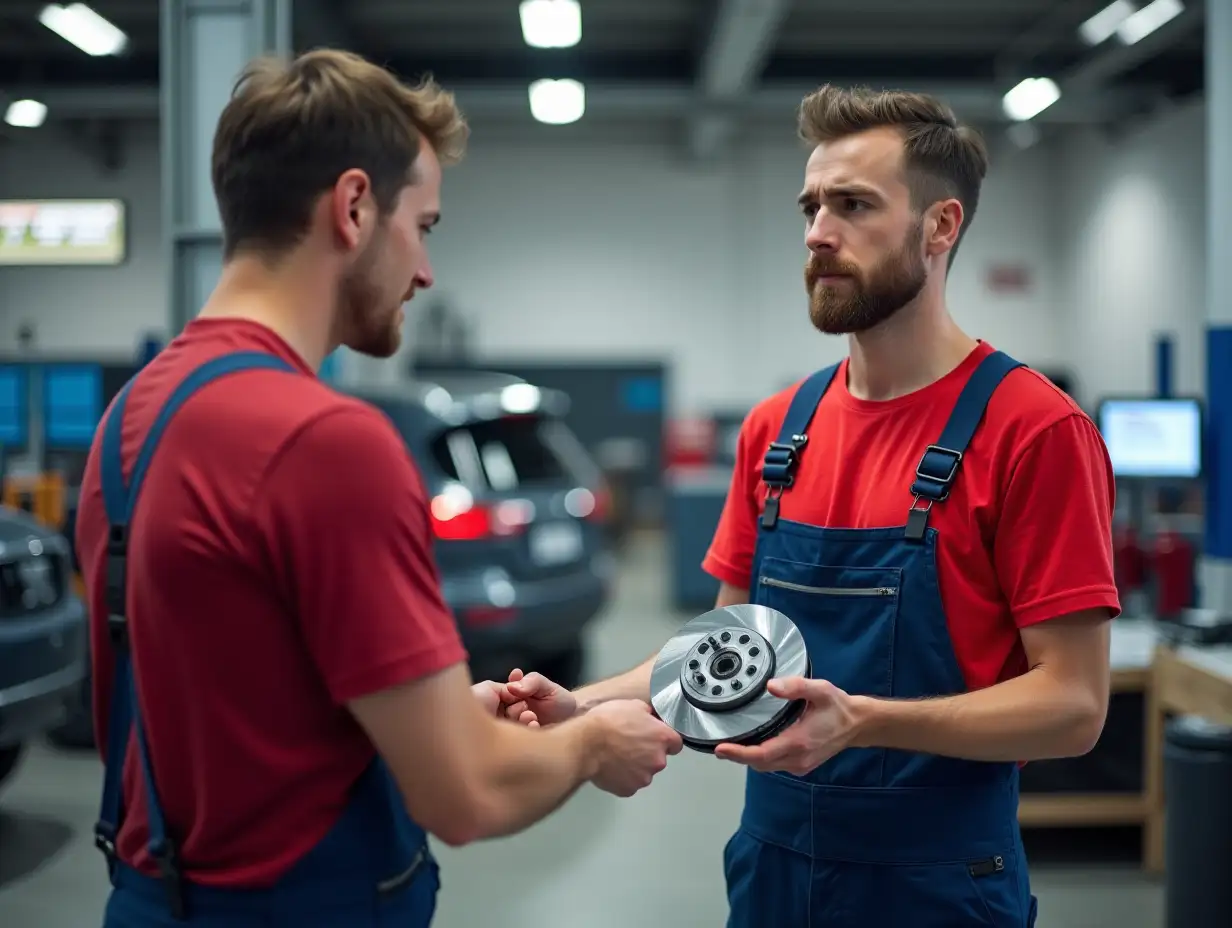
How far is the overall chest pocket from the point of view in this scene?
1625 millimetres

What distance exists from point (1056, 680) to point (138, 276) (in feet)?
50.3

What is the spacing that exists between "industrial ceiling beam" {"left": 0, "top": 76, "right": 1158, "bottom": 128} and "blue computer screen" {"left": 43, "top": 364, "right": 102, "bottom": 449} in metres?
5.51

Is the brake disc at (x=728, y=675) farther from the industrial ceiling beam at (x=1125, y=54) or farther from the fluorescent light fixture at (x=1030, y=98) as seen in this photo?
the fluorescent light fixture at (x=1030, y=98)

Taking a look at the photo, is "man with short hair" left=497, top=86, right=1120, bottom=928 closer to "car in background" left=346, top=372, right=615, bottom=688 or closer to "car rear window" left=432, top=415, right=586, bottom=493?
"car in background" left=346, top=372, right=615, bottom=688

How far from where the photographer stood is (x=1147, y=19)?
1005 centimetres

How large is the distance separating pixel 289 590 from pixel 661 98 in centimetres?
1186

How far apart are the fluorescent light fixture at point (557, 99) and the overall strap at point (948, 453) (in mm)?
10304

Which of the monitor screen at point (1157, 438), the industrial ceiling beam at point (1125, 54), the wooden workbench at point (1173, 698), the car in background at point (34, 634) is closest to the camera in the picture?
the wooden workbench at point (1173, 698)

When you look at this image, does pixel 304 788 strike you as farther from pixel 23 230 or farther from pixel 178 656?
pixel 23 230

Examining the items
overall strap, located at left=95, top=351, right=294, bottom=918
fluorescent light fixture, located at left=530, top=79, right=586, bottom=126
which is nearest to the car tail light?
overall strap, located at left=95, top=351, right=294, bottom=918

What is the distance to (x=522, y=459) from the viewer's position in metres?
5.81

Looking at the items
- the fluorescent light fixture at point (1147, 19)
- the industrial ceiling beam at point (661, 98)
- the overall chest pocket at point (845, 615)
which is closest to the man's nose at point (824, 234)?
the overall chest pocket at point (845, 615)

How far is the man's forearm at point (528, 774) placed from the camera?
1.17 meters

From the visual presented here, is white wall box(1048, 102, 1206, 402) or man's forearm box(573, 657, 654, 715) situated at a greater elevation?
white wall box(1048, 102, 1206, 402)
